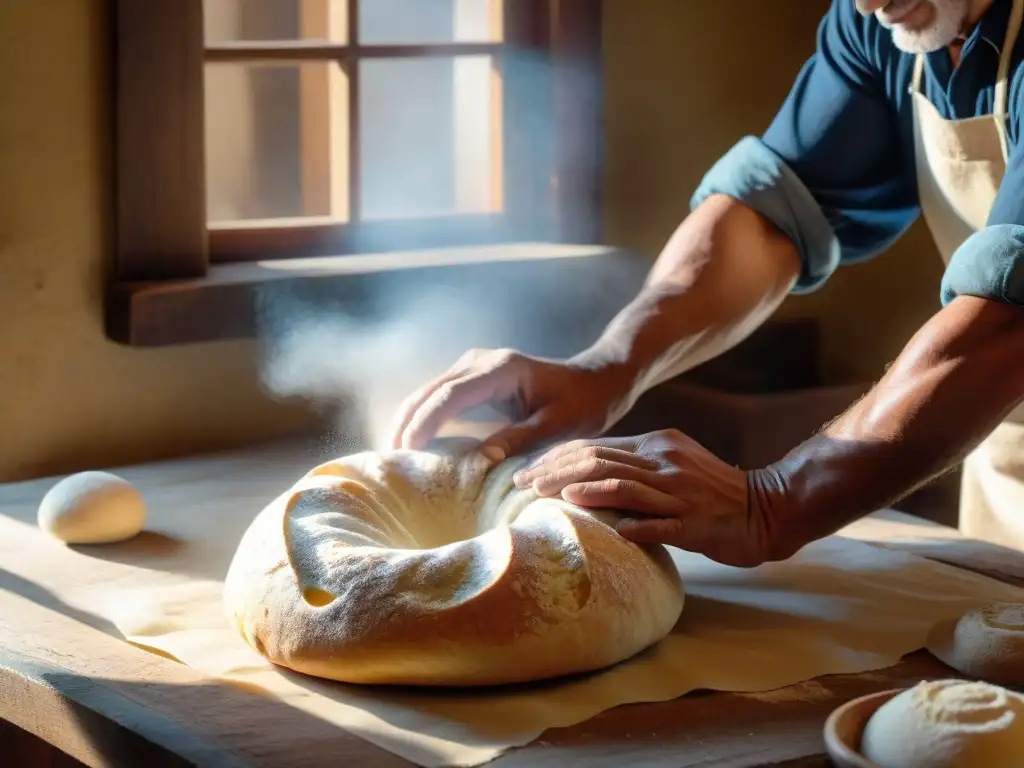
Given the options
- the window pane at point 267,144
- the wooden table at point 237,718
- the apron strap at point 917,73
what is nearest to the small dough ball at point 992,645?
the wooden table at point 237,718

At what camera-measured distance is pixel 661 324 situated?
199cm

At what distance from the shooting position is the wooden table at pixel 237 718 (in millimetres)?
1211

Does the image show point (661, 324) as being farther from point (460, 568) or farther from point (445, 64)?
point (445, 64)

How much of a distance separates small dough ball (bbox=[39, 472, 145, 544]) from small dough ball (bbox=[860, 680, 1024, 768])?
998mm

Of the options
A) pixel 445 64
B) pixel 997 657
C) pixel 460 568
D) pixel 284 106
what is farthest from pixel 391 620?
pixel 284 106

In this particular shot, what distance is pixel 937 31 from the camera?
1.80 metres

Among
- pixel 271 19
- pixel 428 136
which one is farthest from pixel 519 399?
pixel 271 19

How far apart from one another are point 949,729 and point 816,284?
111 cm

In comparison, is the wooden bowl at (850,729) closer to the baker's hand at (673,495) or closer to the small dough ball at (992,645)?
the small dough ball at (992,645)

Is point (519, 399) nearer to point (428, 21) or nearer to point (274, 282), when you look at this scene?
point (274, 282)

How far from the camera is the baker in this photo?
5.07 ft

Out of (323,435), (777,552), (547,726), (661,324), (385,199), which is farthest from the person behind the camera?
(385,199)

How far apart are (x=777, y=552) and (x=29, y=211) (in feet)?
4.05

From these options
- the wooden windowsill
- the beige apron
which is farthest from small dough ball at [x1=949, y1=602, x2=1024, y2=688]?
the wooden windowsill
